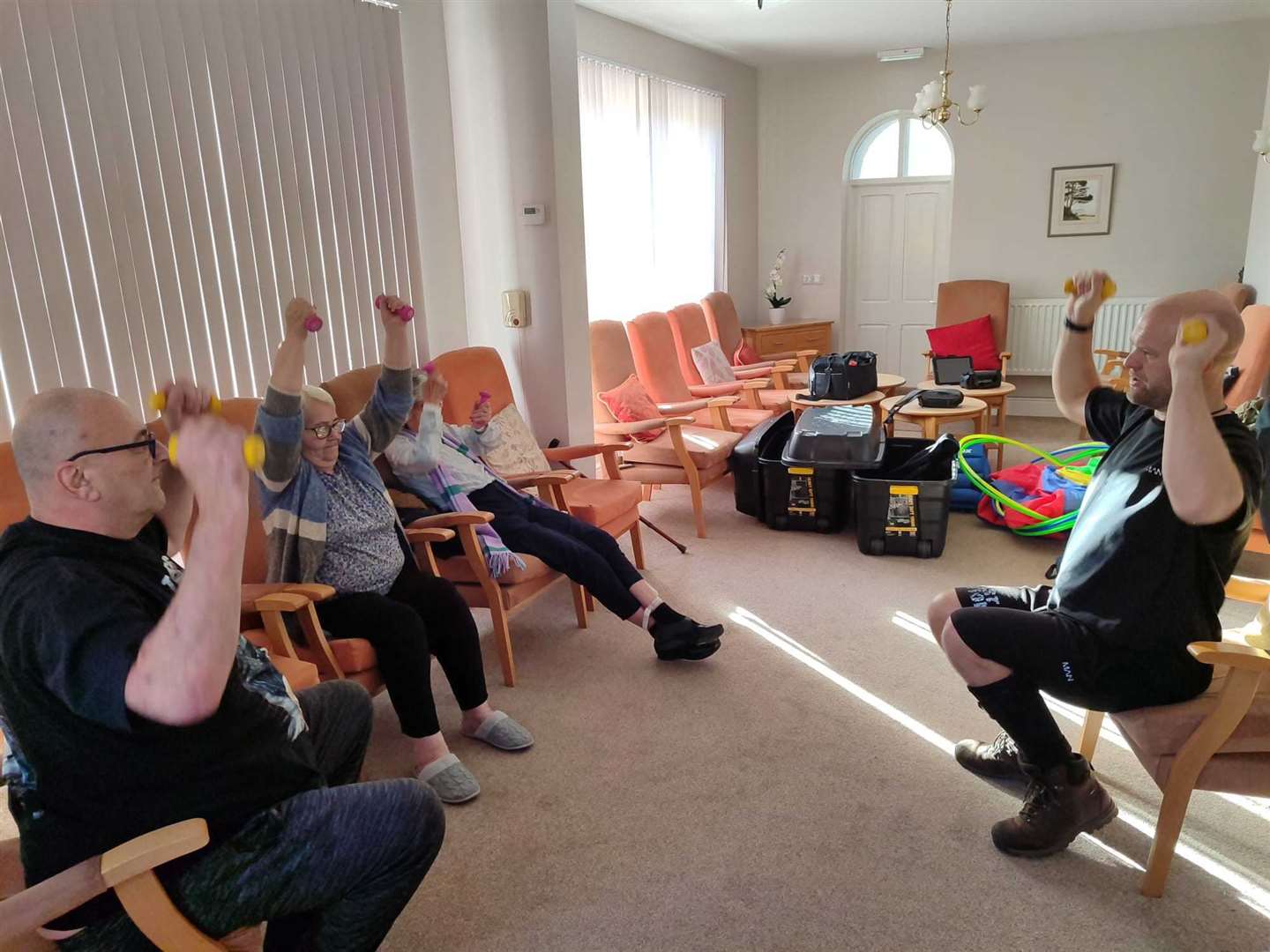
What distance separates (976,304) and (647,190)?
2.66 metres

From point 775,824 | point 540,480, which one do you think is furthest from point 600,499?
point 775,824

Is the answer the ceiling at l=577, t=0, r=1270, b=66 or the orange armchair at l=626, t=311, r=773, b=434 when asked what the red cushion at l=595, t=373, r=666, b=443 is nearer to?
the orange armchair at l=626, t=311, r=773, b=434

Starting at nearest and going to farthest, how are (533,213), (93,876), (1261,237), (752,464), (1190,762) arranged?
(93,876) → (1190,762) → (533,213) → (752,464) → (1261,237)

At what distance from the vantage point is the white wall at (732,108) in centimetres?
529

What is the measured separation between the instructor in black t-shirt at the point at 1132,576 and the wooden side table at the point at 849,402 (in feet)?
7.96

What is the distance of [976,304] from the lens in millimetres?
6492

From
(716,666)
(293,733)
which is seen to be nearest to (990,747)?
(716,666)

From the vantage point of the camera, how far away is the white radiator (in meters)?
6.38

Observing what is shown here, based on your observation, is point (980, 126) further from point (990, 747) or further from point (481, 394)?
point (990, 747)

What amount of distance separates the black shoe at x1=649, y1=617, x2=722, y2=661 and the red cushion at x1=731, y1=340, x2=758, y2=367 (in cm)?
352

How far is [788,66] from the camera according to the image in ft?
22.8

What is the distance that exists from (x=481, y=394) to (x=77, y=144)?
1.36 metres

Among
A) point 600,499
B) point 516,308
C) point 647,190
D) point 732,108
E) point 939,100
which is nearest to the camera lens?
point 600,499

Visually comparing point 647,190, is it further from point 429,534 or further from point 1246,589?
point 1246,589
